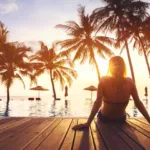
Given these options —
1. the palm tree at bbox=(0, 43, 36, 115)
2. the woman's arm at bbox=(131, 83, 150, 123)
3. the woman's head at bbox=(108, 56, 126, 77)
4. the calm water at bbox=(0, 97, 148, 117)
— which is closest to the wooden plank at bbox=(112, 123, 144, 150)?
the woman's arm at bbox=(131, 83, 150, 123)

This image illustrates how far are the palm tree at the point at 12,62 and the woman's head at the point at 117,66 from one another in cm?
2688

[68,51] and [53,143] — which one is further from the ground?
[68,51]

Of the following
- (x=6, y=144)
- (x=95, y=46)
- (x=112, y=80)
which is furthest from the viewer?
(x=95, y=46)

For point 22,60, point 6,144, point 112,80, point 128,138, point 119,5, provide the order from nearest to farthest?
point 6,144, point 128,138, point 112,80, point 119,5, point 22,60

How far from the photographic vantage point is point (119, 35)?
25.3 meters

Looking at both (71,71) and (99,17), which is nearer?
(99,17)

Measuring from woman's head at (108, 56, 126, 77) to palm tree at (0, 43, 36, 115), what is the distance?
2688cm

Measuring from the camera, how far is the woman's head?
3.99m

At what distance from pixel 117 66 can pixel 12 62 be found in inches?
1094

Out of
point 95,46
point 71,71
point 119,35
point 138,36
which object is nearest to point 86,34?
point 95,46

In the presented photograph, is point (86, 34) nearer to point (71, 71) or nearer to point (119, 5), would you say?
point (119, 5)

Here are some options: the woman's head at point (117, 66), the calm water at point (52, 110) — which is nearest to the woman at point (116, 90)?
the woman's head at point (117, 66)

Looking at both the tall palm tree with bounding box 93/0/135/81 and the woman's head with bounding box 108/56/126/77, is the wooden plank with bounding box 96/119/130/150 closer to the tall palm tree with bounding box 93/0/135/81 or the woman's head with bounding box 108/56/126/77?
the woman's head with bounding box 108/56/126/77

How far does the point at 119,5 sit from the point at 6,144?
934 inches
